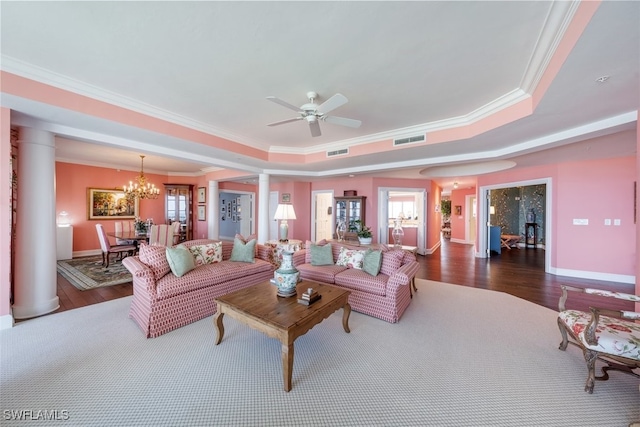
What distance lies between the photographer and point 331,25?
1.84 metres

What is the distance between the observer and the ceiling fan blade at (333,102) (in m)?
2.25

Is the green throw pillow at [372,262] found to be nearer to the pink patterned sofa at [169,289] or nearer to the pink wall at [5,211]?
the pink patterned sofa at [169,289]

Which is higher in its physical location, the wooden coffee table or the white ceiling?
the white ceiling

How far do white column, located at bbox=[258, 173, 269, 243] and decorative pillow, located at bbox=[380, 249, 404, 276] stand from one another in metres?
3.41

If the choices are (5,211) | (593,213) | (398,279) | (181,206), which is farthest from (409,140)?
(181,206)

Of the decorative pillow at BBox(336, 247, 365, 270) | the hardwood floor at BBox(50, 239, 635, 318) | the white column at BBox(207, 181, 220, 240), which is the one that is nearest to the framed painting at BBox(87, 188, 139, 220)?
the white column at BBox(207, 181, 220, 240)

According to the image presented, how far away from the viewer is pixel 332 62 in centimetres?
227

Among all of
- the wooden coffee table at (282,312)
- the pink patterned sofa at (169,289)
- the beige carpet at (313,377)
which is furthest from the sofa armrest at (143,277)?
the wooden coffee table at (282,312)

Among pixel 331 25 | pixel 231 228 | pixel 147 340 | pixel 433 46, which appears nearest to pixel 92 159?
pixel 231 228

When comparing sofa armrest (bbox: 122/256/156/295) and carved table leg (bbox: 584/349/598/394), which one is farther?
sofa armrest (bbox: 122/256/156/295)

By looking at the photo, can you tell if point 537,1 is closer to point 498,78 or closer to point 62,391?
point 498,78

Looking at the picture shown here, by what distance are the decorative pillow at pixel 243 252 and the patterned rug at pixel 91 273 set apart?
2.27m

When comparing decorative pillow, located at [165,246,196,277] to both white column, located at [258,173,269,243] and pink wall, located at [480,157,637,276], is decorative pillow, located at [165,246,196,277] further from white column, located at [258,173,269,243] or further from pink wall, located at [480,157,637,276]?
pink wall, located at [480,157,637,276]

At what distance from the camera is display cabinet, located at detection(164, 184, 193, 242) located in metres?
8.06
